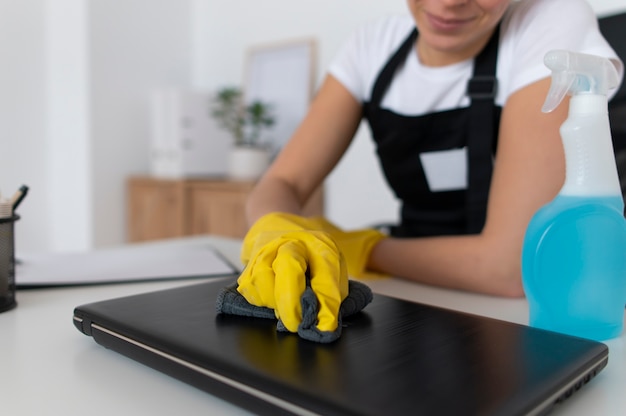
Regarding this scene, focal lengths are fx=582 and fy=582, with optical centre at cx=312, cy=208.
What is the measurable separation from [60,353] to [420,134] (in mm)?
708

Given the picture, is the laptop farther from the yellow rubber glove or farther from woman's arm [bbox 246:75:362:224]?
woman's arm [bbox 246:75:362:224]

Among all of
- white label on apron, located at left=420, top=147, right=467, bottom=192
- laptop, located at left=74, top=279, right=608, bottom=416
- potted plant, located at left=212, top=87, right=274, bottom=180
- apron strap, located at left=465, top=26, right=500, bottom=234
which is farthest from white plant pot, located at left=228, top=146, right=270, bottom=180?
laptop, located at left=74, top=279, right=608, bottom=416

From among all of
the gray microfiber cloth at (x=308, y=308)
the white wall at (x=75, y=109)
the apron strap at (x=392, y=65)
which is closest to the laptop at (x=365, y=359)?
the gray microfiber cloth at (x=308, y=308)

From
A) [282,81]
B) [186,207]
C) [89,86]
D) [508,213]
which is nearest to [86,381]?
[508,213]

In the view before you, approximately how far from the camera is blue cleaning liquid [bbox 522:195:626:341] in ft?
1.68

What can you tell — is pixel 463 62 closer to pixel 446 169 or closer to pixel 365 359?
pixel 446 169

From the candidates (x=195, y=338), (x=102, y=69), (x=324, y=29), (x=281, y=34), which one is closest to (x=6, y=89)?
(x=102, y=69)

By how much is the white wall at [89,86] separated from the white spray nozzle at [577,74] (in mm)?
1806

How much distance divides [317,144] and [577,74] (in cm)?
62

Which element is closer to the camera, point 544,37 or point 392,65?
point 544,37

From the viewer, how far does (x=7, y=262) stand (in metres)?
0.63

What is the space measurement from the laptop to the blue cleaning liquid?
0.07m

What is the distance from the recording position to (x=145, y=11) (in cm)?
270

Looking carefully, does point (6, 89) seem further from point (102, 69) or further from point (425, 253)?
point (425, 253)
